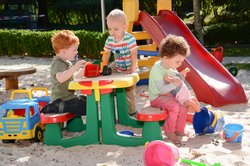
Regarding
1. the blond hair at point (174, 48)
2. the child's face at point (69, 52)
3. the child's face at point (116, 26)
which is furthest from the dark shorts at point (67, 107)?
the blond hair at point (174, 48)

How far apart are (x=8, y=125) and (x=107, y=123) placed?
0.98 meters

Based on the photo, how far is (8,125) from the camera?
4160 mm

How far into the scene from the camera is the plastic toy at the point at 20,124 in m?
4.13

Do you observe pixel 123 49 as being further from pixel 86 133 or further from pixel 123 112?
pixel 86 133

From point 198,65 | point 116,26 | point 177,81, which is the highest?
point 116,26

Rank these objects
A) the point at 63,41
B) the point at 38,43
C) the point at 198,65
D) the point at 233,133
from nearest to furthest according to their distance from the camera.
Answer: the point at 233,133, the point at 63,41, the point at 198,65, the point at 38,43

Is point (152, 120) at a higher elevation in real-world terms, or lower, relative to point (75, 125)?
higher

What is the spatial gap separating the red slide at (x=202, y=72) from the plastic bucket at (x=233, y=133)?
1441 millimetres

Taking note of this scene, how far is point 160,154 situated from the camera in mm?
3207

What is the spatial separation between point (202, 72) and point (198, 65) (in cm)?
23

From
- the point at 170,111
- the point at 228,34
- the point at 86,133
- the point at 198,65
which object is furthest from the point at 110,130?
the point at 228,34

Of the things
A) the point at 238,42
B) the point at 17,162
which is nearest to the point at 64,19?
the point at 238,42

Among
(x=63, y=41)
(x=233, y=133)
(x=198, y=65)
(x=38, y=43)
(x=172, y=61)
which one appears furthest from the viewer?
(x=38, y=43)

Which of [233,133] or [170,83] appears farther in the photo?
[170,83]
